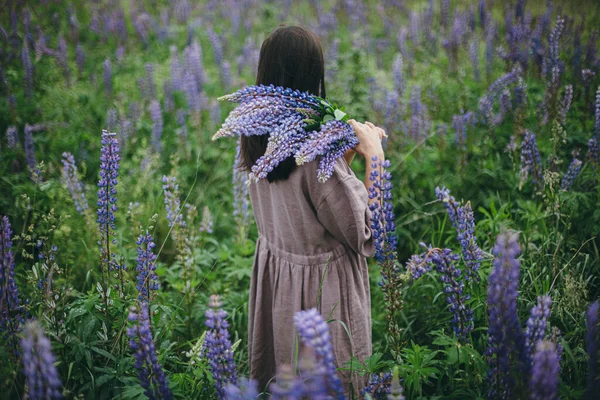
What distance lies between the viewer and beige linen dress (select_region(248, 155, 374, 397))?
190 cm

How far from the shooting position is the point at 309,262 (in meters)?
2.11

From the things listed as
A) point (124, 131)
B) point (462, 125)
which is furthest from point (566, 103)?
point (124, 131)

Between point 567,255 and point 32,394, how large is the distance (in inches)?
112

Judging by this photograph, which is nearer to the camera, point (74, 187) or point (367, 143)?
point (367, 143)

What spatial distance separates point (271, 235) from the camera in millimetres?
2242

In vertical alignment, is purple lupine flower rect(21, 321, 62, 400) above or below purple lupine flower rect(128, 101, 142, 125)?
below

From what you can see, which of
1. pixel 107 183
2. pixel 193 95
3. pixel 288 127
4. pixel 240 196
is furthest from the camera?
pixel 193 95

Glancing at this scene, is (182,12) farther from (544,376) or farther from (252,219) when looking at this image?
(544,376)

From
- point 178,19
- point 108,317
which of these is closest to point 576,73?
point 108,317

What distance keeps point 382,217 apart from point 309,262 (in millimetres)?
510

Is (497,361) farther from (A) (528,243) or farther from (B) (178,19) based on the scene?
(B) (178,19)

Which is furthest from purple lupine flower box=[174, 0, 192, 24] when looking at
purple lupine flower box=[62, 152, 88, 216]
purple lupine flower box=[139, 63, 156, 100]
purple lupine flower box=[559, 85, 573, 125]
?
purple lupine flower box=[559, 85, 573, 125]

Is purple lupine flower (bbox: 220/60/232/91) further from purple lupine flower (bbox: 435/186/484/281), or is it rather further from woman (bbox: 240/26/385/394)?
purple lupine flower (bbox: 435/186/484/281)

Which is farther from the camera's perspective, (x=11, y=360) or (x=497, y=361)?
(x=11, y=360)
